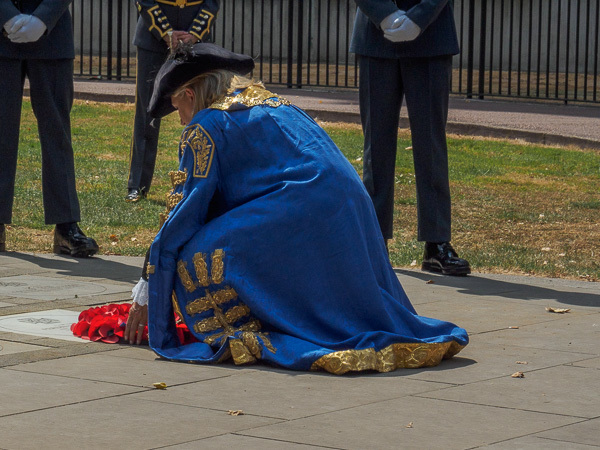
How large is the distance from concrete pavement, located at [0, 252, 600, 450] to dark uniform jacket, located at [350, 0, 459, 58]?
178cm

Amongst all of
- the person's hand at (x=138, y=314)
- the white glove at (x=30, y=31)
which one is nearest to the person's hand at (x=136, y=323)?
the person's hand at (x=138, y=314)

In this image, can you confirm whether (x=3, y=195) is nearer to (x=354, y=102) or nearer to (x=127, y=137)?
(x=127, y=137)

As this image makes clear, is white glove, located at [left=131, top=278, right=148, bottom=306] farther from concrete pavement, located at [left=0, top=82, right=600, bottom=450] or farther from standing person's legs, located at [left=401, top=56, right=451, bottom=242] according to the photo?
standing person's legs, located at [left=401, top=56, right=451, bottom=242]

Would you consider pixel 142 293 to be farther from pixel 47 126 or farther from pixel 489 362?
pixel 47 126

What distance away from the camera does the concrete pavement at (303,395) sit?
3711 millimetres

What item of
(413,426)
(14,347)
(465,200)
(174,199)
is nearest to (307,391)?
(413,426)

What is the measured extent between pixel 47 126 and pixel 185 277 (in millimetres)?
2922

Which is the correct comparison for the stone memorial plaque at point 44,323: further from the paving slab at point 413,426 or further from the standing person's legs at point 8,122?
the standing person's legs at point 8,122

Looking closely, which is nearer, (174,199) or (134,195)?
(174,199)

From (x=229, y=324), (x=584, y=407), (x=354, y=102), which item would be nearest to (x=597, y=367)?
(x=584, y=407)

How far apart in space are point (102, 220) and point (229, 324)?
4.30 meters

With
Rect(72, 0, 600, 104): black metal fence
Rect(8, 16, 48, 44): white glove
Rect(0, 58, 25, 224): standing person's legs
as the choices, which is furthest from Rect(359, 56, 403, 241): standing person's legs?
Rect(72, 0, 600, 104): black metal fence

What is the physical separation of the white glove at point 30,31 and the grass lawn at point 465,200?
1.37m

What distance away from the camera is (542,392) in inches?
171
